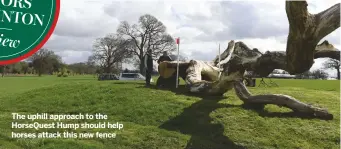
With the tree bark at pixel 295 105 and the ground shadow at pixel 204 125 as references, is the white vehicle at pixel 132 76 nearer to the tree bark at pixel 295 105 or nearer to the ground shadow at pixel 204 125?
the ground shadow at pixel 204 125

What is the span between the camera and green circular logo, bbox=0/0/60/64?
7.65 metres

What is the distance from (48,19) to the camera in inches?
314

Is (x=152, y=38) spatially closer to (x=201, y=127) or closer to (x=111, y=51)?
(x=111, y=51)

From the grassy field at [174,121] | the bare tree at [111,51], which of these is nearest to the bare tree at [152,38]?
the bare tree at [111,51]

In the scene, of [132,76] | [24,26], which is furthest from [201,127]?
[132,76]

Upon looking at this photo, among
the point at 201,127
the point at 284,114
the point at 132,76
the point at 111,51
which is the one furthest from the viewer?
the point at 111,51

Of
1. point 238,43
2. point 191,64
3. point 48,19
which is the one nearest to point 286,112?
point 238,43

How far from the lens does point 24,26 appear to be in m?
7.77

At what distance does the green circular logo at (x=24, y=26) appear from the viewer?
25.1 feet

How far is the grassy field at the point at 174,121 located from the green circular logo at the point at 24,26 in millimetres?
2067

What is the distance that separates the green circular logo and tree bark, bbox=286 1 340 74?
494 cm

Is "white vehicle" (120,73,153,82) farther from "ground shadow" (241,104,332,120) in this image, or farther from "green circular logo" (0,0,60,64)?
"green circular logo" (0,0,60,64)

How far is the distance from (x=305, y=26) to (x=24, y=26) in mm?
5671

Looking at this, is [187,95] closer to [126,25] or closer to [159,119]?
[159,119]
